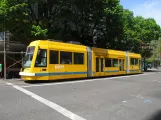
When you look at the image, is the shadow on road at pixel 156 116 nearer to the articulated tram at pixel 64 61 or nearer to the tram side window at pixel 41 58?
the articulated tram at pixel 64 61

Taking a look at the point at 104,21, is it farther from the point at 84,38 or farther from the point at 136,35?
the point at 136,35

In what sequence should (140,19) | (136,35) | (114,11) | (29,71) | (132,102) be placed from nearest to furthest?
1. (132,102)
2. (29,71)
3. (114,11)
4. (136,35)
5. (140,19)

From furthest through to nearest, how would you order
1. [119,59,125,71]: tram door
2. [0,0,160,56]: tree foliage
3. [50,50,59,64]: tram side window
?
1. [119,59,125,71]: tram door
2. [0,0,160,56]: tree foliage
3. [50,50,59,64]: tram side window

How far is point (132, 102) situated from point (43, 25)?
1612 cm

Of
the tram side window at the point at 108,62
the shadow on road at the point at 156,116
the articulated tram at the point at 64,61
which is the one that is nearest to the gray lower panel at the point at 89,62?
the articulated tram at the point at 64,61

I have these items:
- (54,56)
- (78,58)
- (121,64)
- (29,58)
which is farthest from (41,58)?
(121,64)

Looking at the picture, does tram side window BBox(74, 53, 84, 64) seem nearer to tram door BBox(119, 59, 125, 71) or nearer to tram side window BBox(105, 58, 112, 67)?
tram side window BBox(105, 58, 112, 67)

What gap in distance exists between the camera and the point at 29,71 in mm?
17156

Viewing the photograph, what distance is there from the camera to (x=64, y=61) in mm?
19500

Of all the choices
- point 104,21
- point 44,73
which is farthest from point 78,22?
point 44,73

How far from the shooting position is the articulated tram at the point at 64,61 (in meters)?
17.5

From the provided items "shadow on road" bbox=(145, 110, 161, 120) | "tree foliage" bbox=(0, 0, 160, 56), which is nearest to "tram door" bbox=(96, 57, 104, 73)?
"tree foliage" bbox=(0, 0, 160, 56)

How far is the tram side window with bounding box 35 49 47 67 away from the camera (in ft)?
57.4

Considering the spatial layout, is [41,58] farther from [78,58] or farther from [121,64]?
[121,64]
